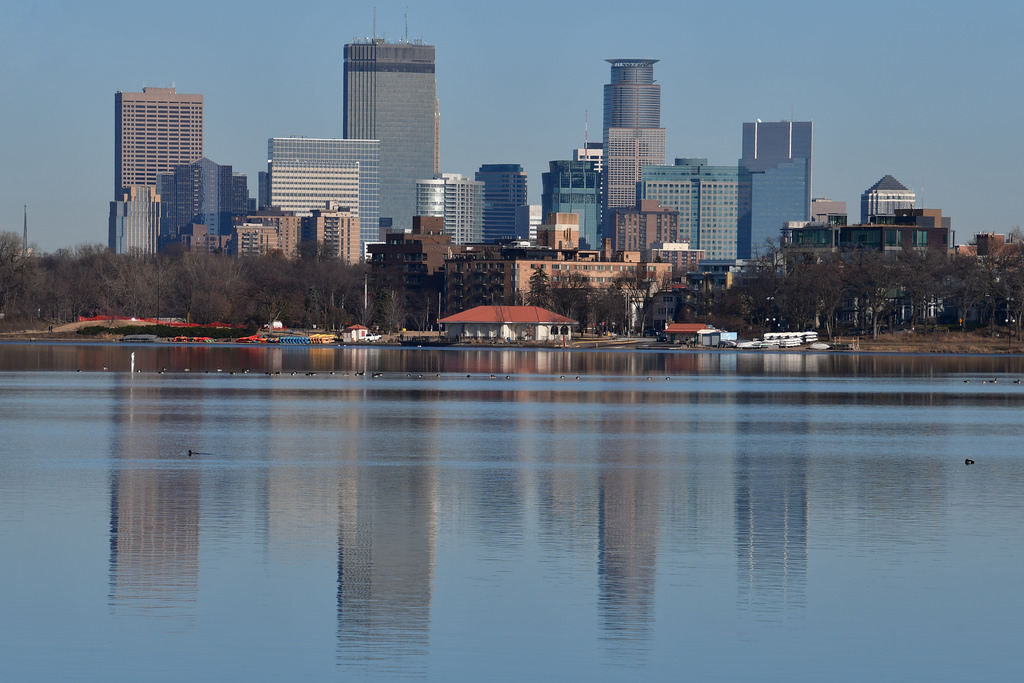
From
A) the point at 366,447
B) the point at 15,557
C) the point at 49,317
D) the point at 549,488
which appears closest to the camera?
the point at 15,557

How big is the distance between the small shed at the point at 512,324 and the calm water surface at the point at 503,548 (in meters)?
127

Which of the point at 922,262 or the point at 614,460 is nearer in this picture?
the point at 614,460

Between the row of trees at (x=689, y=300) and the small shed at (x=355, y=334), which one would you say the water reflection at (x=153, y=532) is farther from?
the small shed at (x=355, y=334)

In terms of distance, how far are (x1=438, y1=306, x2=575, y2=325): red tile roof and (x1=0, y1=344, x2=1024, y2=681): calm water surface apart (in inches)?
5008

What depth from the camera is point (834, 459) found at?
39469 millimetres

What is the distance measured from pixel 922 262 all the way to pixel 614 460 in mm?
122057

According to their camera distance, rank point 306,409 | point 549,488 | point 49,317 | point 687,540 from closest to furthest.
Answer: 1. point 687,540
2. point 549,488
3. point 306,409
4. point 49,317

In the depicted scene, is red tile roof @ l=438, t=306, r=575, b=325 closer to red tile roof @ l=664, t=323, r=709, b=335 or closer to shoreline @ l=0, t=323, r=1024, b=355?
shoreline @ l=0, t=323, r=1024, b=355

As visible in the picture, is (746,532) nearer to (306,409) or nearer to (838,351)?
(306,409)

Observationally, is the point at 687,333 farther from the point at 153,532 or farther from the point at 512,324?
the point at 153,532

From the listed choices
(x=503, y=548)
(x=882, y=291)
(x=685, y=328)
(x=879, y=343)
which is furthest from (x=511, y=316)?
(x=503, y=548)

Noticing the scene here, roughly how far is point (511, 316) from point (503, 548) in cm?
15836

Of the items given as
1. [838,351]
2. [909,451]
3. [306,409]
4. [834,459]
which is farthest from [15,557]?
[838,351]

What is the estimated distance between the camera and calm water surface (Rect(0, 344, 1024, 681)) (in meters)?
17.1
